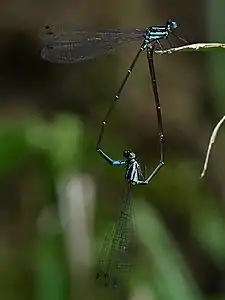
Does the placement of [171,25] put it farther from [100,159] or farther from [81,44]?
[100,159]

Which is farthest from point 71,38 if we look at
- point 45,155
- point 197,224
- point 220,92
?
point 197,224

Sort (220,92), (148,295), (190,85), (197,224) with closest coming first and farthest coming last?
(148,295) → (220,92) → (197,224) → (190,85)

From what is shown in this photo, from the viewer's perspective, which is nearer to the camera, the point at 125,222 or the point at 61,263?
the point at 125,222

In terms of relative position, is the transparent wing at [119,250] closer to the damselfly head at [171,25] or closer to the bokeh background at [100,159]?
the bokeh background at [100,159]

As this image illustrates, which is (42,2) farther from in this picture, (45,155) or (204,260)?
(204,260)

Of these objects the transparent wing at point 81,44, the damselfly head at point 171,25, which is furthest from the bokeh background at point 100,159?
the transparent wing at point 81,44

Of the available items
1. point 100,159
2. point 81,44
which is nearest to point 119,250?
point 81,44
